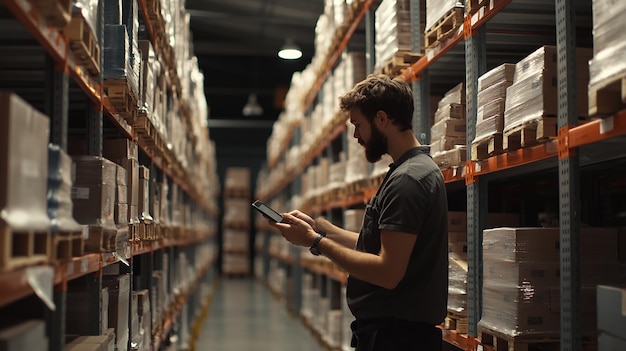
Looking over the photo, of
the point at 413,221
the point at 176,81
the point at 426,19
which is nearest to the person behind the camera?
the point at 413,221

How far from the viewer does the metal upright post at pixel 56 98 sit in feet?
10.1

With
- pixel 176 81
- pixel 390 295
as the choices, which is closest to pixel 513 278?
pixel 390 295

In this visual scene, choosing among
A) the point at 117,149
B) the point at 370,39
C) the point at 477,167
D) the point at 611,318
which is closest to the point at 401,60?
the point at 370,39

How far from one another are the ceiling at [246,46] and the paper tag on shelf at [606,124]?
1225cm

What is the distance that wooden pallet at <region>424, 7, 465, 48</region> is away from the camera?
501 centimetres

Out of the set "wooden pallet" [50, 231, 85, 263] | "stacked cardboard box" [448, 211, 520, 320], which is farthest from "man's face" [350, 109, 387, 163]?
"stacked cardboard box" [448, 211, 520, 320]

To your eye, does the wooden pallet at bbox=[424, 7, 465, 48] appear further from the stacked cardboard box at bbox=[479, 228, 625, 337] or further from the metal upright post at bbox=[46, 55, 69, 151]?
the metal upright post at bbox=[46, 55, 69, 151]

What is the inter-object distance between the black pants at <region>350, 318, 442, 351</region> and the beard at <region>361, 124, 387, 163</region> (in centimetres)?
83

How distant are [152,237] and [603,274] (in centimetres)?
350

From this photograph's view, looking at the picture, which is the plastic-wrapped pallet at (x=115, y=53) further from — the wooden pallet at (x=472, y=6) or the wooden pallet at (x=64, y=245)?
the wooden pallet at (x=472, y=6)

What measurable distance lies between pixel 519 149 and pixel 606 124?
983 millimetres

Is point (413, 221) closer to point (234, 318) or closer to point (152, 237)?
point (152, 237)

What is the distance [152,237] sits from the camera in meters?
6.07

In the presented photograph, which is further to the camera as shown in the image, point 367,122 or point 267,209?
point 267,209
